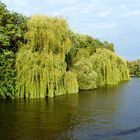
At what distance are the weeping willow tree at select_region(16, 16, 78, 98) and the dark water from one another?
2.27 m

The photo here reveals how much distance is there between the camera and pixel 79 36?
7969 centimetres

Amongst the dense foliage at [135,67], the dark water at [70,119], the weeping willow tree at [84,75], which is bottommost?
the dark water at [70,119]

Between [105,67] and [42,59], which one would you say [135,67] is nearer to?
[105,67]

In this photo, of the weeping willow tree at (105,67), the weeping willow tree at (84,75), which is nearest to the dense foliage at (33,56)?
the weeping willow tree at (84,75)

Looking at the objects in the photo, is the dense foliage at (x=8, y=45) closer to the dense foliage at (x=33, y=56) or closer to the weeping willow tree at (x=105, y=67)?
the dense foliage at (x=33, y=56)

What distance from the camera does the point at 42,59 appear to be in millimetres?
43594

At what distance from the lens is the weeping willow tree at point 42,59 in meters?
42.9

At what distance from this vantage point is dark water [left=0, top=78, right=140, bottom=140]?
25469 mm

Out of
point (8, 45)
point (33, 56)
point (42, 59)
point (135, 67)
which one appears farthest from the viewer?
point (135, 67)

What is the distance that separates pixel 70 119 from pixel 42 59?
45.7ft

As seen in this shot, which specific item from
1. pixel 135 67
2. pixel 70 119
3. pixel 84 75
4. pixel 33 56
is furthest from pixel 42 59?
pixel 135 67

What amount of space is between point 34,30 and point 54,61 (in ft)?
14.8

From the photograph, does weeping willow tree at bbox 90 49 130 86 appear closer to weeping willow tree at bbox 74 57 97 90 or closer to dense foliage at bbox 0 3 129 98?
weeping willow tree at bbox 74 57 97 90

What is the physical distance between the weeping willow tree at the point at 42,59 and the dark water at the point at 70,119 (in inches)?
89.4
